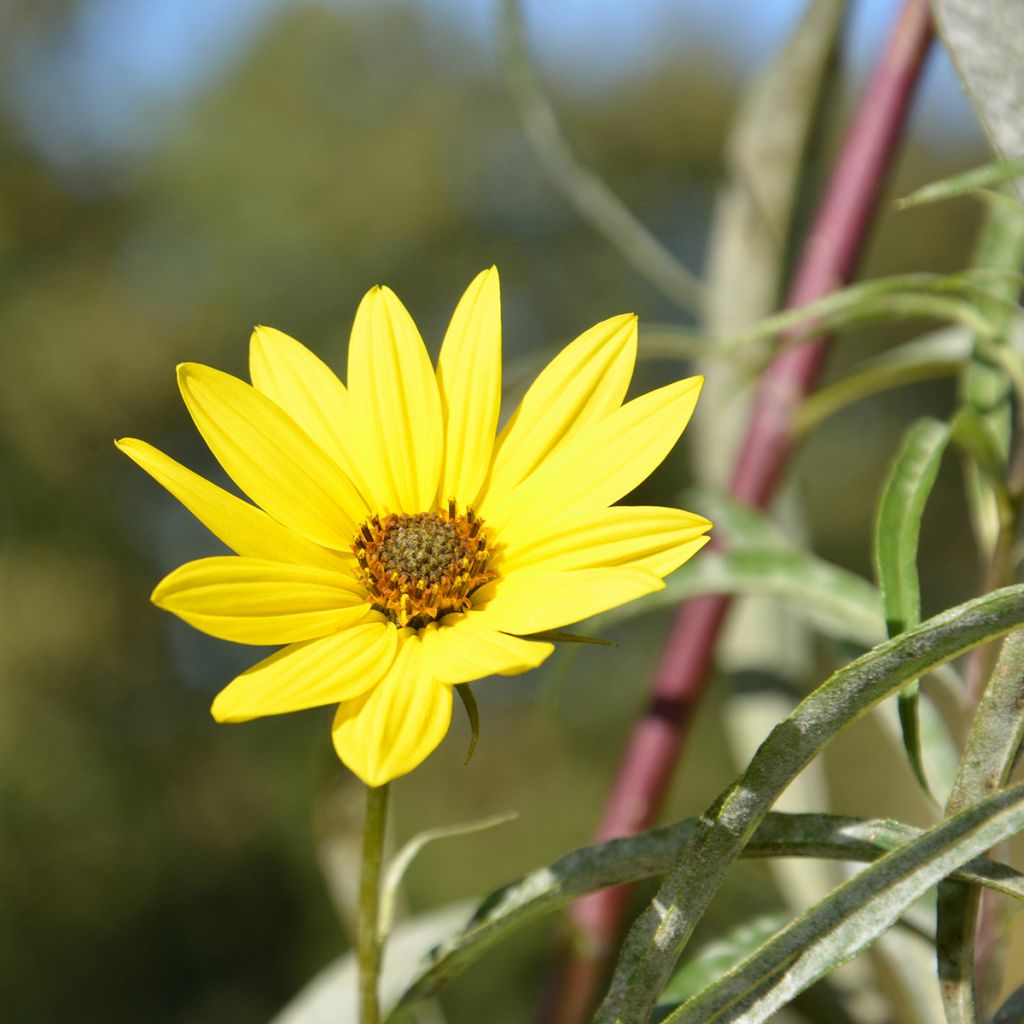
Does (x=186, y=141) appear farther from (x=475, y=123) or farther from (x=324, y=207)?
(x=475, y=123)

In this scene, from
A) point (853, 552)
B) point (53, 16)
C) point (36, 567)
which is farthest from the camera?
point (853, 552)

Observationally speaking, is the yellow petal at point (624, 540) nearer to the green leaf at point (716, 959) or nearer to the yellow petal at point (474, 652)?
the yellow petal at point (474, 652)

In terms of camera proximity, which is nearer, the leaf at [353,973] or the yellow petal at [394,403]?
the yellow petal at [394,403]

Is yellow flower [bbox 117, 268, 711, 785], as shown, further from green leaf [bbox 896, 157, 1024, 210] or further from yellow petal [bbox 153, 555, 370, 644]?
green leaf [bbox 896, 157, 1024, 210]

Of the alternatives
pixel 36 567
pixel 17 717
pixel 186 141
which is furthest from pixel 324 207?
pixel 17 717

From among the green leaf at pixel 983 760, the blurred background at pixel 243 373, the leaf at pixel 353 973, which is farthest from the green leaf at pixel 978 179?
the blurred background at pixel 243 373

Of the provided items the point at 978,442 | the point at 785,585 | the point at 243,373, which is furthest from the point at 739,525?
the point at 243,373

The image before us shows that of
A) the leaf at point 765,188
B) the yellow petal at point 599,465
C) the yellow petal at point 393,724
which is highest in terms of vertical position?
the leaf at point 765,188
